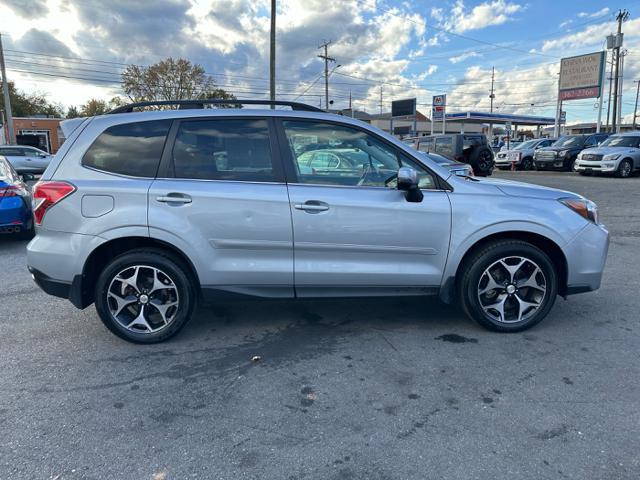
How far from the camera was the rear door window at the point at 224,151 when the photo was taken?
356 cm

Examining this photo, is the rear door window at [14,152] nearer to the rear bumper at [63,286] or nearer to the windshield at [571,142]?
the rear bumper at [63,286]

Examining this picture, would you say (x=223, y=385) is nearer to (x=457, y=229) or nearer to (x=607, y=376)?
(x=457, y=229)

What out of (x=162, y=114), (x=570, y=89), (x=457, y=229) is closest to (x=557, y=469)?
(x=457, y=229)

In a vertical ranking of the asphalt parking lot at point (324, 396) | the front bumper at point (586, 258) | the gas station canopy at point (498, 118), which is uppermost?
the gas station canopy at point (498, 118)

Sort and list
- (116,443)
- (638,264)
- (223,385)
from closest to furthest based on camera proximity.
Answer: (116,443) → (223,385) → (638,264)

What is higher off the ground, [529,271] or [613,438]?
[529,271]

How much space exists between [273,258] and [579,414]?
2.26m

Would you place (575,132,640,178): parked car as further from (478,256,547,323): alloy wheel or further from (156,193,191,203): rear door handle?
(156,193,191,203): rear door handle

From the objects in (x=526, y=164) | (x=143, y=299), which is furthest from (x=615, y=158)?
(x=143, y=299)

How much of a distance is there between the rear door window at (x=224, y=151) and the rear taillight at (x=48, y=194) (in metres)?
0.81

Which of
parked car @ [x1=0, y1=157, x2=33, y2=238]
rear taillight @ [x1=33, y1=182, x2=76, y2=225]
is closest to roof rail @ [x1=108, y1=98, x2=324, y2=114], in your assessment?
rear taillight @ [x1=33, y1=182, x2=76, y2=225]

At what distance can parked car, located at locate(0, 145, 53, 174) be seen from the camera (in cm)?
1920

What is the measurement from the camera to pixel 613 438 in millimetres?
2473

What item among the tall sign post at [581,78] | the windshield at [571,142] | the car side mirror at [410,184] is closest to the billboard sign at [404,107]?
the tall sign post at [581,78]
